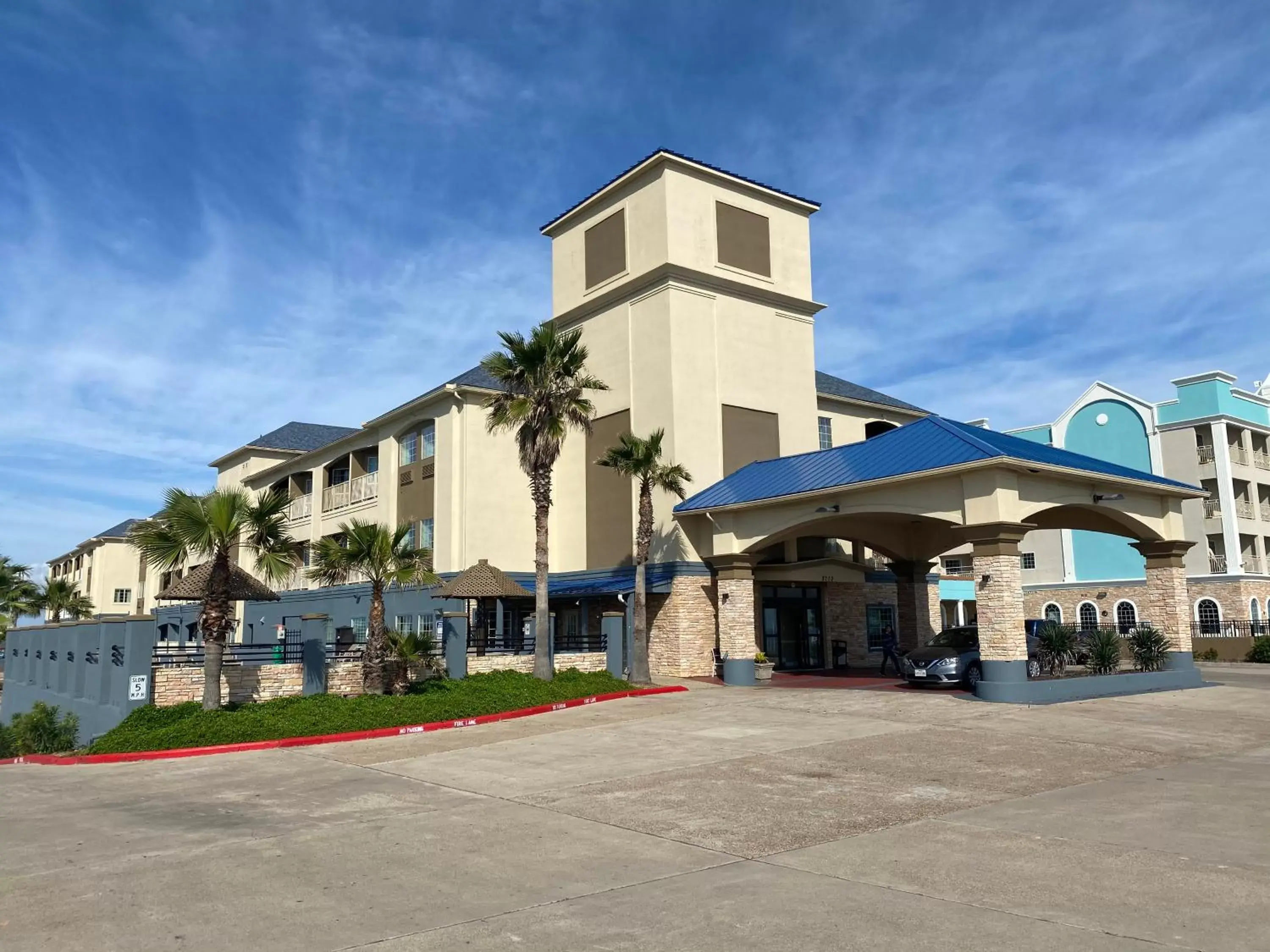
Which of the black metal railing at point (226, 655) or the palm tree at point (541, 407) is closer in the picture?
the black metal railing at point (226, 655)

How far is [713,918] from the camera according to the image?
719 cm

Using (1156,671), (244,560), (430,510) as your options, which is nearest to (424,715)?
(430,510)

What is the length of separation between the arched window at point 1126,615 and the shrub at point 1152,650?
24.4 m

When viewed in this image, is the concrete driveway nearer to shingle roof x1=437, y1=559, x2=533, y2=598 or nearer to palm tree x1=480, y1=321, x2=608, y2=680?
palm tree x1=480, y1=321, x2=608, y2=680

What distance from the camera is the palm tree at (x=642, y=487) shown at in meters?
27.1

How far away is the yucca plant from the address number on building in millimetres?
5070

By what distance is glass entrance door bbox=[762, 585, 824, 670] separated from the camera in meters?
32.9

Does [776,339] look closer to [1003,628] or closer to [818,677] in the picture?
[818,677]

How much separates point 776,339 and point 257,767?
933 inches

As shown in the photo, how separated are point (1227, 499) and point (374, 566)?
4287cm

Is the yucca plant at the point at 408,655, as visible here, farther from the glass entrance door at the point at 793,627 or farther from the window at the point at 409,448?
the window at the point at 409,448

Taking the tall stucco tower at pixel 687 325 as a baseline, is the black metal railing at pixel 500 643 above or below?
below

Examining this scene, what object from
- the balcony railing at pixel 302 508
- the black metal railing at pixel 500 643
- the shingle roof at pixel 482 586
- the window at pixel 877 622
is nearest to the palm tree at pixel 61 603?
the balcony railing at pixel 302 508

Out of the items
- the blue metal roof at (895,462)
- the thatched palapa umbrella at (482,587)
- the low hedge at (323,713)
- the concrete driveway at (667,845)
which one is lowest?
the concrete driveway at (667,845)
